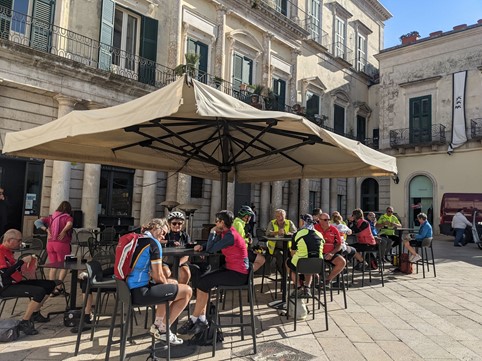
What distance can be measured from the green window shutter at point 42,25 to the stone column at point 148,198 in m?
4.91

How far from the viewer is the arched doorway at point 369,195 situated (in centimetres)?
2486

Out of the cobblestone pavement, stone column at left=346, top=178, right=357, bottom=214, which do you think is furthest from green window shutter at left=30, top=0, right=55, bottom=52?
stone column at left=346, top=178, right=357, bottom=214

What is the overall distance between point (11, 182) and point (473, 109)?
21.6 meters

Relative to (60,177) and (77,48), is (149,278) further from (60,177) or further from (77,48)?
(77,48)

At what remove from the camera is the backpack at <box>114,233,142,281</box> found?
354 cm

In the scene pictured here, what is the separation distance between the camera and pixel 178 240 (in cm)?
564

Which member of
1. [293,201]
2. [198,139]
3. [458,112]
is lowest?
[293,201]

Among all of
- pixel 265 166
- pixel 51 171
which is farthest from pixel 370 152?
pixel 51 171

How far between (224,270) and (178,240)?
5.09 feet

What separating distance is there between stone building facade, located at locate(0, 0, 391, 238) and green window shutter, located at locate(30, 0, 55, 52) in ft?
0.09

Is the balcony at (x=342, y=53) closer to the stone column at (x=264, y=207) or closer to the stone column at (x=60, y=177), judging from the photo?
the stone column at (x=264, y=207)

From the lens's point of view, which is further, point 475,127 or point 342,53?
point 342,53

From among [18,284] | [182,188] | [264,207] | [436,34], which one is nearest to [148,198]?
[182,188]

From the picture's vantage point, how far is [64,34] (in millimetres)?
11672
